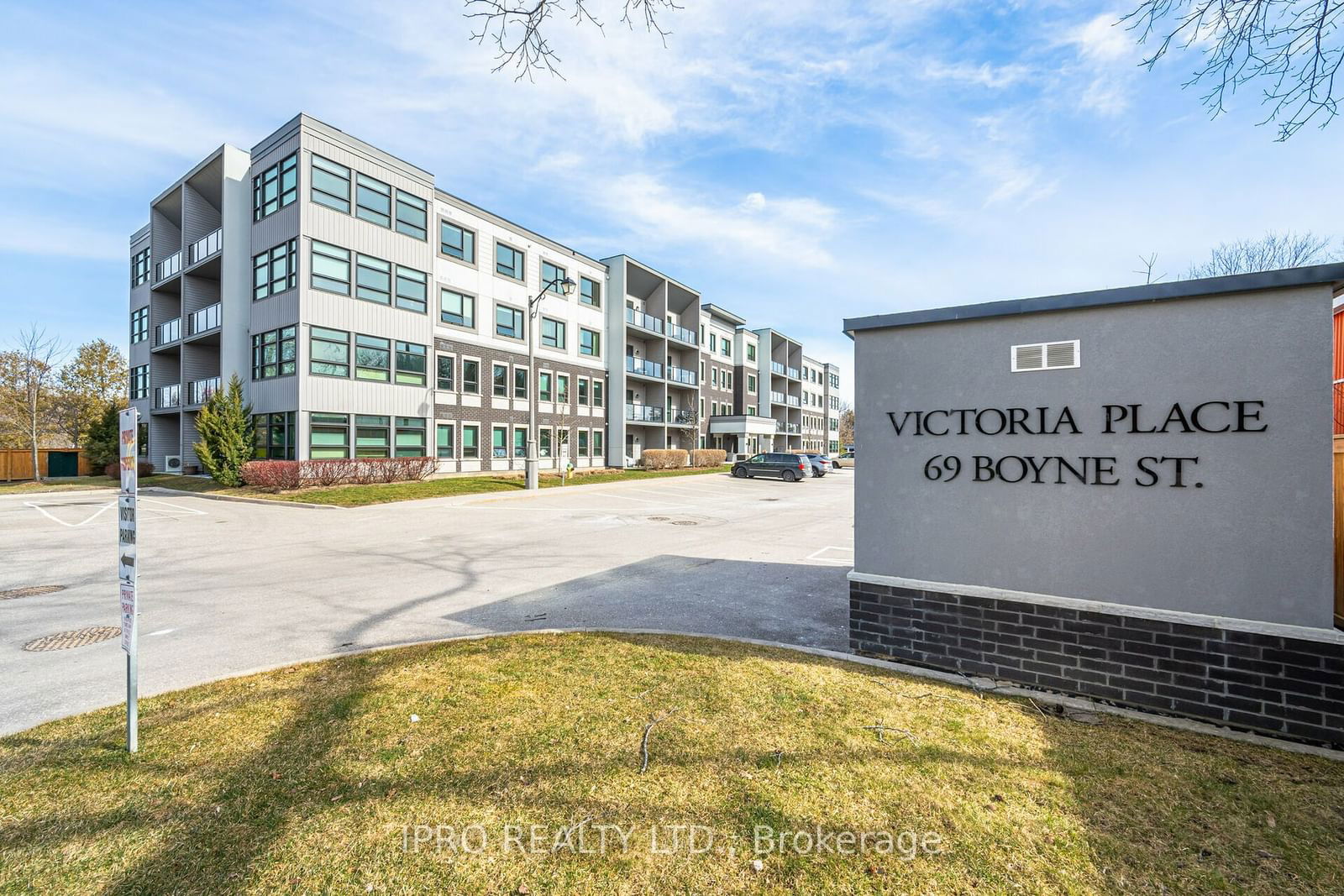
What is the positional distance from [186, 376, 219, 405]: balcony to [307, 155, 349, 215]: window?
9811 millimetres

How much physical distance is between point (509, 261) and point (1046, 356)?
30.5 m

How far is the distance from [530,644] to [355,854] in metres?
2.70

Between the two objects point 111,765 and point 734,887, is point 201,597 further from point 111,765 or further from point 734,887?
point 734,887

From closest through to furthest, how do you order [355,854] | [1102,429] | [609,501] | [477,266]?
[355,854] → [1102,429] → [609,501] → [477,266]

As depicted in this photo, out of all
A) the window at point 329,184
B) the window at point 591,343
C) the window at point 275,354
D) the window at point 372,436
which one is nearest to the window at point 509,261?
the window at point 591,343

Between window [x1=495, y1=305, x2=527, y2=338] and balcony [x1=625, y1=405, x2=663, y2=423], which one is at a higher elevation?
window [x1=495, y1=305, x2=527, y2=338]

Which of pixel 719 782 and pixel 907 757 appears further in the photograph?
pixel 907 757

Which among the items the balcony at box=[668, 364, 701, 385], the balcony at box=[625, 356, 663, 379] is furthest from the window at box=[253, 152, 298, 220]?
the balcony at box=[668, 364, 701, 385]

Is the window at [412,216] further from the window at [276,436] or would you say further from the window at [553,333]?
the window at [276,436]

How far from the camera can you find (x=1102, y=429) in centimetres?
434

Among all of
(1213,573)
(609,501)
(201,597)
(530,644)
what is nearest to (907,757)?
(1213,573)

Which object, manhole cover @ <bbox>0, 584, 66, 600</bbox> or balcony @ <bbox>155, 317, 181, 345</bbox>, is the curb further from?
balcony @ <bbox>155, 317, 181, 345</bbox>

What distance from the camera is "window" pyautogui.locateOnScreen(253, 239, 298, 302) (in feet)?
74.4

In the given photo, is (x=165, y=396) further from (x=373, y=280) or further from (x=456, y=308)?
(x=456, y=308)
